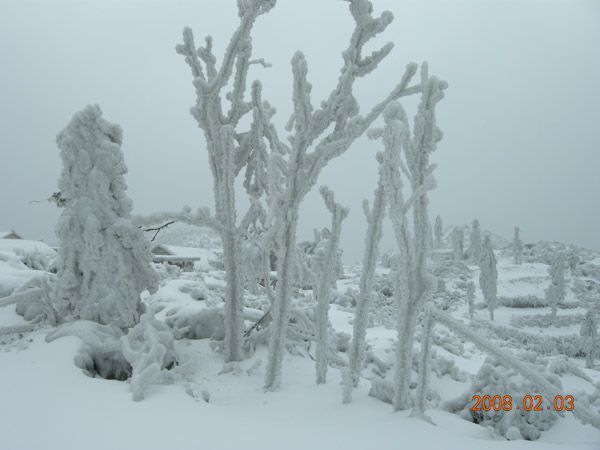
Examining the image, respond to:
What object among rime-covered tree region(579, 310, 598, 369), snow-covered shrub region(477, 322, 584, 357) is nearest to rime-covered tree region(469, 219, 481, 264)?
snow-covered shrub region(477, 322, 584, 357)

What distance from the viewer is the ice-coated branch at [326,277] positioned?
5.03 meters

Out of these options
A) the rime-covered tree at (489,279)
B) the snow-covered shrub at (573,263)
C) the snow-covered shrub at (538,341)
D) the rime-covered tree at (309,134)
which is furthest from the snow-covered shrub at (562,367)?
the snow-covered shrub at (573,263)

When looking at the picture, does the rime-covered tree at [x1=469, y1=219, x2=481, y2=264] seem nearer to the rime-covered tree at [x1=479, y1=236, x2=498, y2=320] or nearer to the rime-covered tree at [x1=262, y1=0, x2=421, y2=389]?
the rime-covered tree at [x1=479, y1=236, x2=498, y2=320]

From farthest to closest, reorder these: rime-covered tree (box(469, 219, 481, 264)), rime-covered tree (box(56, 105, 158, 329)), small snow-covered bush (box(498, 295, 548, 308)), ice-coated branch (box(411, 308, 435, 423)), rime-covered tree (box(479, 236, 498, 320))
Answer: rime-covered tree (box(469, 219, 481, 264)) < small snow-covered bush (box(498, 295, 548, 308)) < rime-covered tree (box(479, 236, 498, 320)) < rime-covered tree (box(56, 105, 158, 329)) < ice-coated branch (box(411, 308, 435, 423))

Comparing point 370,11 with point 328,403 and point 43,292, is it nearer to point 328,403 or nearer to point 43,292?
point 328,403

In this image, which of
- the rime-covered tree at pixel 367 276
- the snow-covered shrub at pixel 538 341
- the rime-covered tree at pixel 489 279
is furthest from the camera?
the rime-covered tree at pixel 489 279

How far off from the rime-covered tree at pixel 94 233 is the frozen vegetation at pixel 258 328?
0.09 feet

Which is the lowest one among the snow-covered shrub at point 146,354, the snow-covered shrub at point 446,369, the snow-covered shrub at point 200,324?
the snow-covered shrub at point 446,369

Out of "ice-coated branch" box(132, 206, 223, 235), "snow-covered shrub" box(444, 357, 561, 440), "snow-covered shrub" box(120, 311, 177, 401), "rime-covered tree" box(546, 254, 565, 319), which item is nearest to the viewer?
"snow-covered shrub" box(120, 311, 177, 401)

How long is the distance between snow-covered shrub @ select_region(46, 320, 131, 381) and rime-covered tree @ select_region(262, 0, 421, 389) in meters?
2.40

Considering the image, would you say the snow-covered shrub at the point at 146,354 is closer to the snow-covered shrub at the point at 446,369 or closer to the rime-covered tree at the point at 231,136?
the rime-covered tree at the point at 231,136

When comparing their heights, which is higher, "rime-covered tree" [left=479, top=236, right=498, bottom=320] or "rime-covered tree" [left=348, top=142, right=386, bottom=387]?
"rime-covered tree" [left=348, top=142, right=386, bottom=387]

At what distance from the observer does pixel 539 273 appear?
1500 inches

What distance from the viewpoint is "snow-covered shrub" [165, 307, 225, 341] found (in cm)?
734
